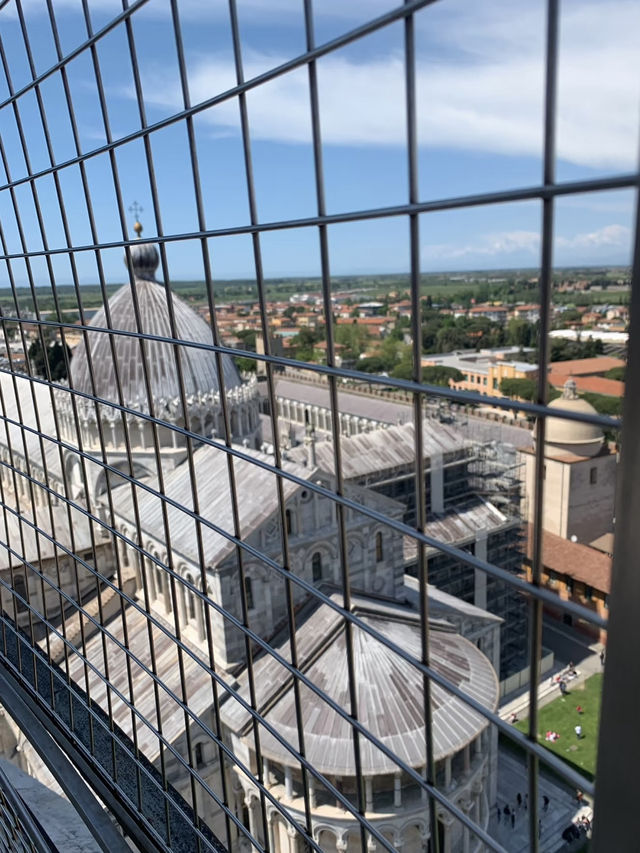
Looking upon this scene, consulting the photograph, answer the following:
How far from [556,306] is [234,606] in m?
9.69

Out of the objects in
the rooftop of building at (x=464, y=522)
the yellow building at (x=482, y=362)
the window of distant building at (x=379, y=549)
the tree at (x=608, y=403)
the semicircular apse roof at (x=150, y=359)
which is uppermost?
the yellow building at (x=482, y=362)

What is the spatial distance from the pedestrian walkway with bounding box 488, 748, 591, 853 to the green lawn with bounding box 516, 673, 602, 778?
1.99 feet

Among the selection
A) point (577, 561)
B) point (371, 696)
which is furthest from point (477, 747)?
point (577, 561)

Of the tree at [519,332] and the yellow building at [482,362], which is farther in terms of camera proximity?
the yellow building at [482,362]

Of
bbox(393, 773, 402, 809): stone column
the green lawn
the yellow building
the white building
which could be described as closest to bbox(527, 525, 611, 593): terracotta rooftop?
the green lawn

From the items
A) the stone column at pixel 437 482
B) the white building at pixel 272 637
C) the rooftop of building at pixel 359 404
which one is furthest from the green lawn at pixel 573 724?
the rooftop of building at pixel 359 404

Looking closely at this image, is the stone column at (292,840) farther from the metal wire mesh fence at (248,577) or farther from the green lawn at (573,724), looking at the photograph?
the green lawn at (573,724)

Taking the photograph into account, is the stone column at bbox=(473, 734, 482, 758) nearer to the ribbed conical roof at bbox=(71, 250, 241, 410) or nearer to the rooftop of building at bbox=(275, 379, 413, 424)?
the ribbed conical roof at bbox=(71, 250, 241, 410)

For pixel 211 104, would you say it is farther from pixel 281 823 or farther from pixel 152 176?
pixel 281 823

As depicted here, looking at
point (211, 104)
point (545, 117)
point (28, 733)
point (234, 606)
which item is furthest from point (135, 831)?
point (234, 606)

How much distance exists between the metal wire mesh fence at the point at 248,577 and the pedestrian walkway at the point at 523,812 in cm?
142

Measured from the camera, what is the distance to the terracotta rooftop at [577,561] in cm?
1318

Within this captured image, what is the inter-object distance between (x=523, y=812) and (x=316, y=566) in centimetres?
535

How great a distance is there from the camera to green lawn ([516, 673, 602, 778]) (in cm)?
1134
